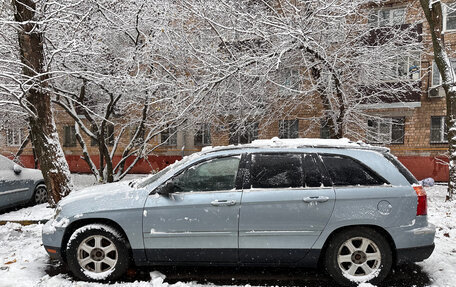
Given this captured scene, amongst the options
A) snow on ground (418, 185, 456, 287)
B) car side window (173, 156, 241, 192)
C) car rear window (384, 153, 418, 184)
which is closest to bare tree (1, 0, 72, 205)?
car side window (173, 156, 241, 192)

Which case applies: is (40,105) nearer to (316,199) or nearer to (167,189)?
(167,189)

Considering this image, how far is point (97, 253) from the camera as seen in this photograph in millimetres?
3725

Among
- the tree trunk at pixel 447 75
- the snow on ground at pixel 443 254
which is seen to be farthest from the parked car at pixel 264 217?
the tree trunk at pixel 447 75

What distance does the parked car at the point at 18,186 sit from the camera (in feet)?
23.7

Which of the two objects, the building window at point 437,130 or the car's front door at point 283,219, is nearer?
the car's front door at point 283,219

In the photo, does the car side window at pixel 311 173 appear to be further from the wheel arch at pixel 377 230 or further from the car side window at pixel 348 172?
the wheel arch at pixel 377 230

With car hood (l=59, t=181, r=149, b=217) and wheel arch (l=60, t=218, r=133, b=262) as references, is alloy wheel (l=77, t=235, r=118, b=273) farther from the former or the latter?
car hood (l=59, t=181, r=149, b=217)

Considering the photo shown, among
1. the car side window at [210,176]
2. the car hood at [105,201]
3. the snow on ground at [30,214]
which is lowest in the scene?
the snow on ground at [30,214]

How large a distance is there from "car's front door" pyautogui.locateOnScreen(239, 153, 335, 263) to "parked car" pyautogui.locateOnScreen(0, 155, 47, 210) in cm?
650

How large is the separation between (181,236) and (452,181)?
8318 millimetres

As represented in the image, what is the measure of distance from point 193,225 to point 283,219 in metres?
1.05

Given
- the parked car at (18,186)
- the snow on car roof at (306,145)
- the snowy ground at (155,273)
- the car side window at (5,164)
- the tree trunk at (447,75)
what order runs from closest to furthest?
the snowy ground at (155,273)
the snow on car roof at (306,145)
the parked car at (18,186)
the car side window at (5,164)
the tree trunk at (447,75)


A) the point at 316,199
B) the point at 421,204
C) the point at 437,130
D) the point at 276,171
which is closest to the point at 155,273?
the point at 276,171

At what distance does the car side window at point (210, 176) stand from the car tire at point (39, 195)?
6241 mm
